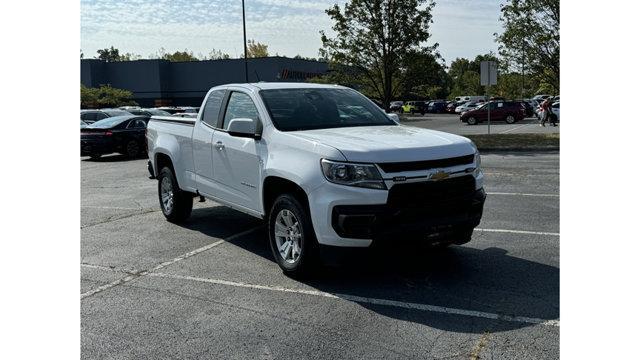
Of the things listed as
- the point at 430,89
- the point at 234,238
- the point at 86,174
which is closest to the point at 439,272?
the point at 234,238

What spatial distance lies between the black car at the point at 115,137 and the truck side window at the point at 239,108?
14.0 metres

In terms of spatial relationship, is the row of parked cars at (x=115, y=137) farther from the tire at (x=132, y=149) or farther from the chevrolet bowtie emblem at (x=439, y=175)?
the chevrolet bowtie emblem at (x=439, y=175)

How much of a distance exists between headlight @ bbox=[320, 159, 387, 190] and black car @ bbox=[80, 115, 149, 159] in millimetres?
16250

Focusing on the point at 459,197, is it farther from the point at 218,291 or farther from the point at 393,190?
the point at 218,291

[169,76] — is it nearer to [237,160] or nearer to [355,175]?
[237,160]

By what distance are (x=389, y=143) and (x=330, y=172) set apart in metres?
0.62

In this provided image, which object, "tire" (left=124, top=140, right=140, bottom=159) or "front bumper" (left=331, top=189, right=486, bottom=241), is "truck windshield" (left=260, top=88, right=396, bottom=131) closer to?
"front bumper" (left=331, top=189, right=486, bottom=241)

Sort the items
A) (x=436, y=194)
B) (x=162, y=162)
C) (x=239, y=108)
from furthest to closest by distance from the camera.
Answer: (x=162, y=162) → (x=239, y=108) → (x=436, y=194)

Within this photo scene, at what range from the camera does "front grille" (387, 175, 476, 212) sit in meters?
5.12

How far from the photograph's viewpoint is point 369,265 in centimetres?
619

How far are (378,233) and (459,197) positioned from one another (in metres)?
0.91

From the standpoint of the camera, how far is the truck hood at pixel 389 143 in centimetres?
512

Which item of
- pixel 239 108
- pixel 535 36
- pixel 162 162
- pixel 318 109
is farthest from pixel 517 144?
pixel 239 108

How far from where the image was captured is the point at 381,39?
25078 millimetres
